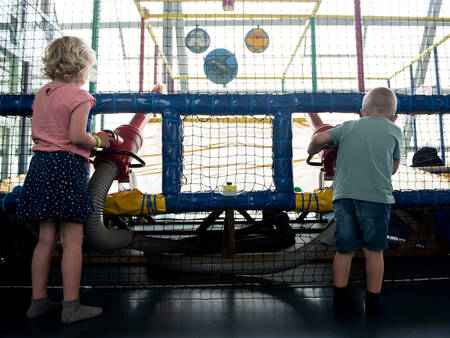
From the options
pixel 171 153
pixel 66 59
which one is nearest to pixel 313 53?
pixel 171 153

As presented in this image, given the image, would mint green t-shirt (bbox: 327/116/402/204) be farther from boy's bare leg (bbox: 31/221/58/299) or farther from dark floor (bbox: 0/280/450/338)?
boy's bare leg (bbox: 31/221/58/299)

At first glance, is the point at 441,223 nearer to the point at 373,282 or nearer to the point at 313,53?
the point at 373,282

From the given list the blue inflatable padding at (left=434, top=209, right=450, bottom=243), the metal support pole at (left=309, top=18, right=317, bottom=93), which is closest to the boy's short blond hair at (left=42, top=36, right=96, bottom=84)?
the blue inflatable padding at (left=434, top=209, right=450, bottom=243)

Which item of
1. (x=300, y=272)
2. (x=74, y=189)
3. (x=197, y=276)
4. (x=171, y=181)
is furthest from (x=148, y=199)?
(x=300, y=272)

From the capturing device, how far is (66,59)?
127 centimetres

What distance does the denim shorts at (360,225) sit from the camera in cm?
132

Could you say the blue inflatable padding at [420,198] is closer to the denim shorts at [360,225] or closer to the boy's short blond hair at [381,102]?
the denim shorts at [360,225]

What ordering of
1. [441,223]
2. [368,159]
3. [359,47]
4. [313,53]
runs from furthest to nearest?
[313,53]
[359,47]
[441,223]
[368,159]

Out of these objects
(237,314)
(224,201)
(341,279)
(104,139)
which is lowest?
→ (237,314)

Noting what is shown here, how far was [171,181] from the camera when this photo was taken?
168cm

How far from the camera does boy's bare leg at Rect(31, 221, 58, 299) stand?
126 cm

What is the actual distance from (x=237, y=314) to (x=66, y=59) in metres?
1.23

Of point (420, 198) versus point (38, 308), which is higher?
point (420, 198)

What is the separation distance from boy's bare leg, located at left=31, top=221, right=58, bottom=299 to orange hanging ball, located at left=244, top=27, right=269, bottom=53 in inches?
175
